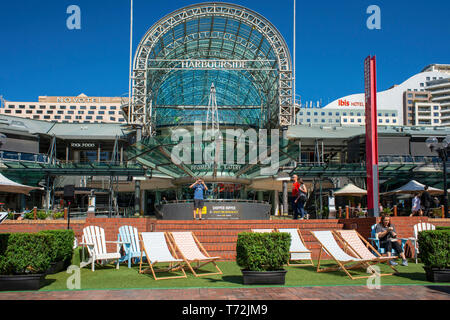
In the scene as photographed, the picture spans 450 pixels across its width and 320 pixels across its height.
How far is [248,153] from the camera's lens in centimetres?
2159

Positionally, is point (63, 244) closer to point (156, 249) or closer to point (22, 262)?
point (156, 249)

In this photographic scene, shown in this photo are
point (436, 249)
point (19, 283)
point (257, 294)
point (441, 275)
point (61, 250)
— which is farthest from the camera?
point (61, 250)

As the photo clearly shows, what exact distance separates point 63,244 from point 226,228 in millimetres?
5019

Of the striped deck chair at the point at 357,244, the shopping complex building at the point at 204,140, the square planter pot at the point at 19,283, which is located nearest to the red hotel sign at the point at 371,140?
the shopping complex building at the point at 204,140

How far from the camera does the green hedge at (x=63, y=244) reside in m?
9.39

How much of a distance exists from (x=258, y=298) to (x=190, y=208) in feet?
40.2

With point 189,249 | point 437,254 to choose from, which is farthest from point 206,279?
point 437,254

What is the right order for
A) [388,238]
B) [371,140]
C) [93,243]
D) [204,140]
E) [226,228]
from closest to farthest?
[93,243] → [388,238] → [226,228] → [371,140] → [204,140]

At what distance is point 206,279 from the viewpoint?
843 cm

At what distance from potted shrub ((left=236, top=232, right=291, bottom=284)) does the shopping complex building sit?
12.7 m

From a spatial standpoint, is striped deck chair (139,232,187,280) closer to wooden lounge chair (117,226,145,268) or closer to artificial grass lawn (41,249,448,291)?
artificial grass lawn (41,249,448,291)

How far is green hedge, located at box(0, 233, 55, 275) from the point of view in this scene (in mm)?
7309

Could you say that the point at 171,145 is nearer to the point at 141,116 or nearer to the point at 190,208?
the point at 190,208
